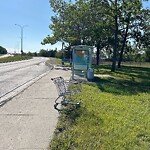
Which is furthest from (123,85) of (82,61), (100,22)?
(100,22)

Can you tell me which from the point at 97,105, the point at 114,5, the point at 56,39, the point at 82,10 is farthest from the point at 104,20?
the point at 97,105

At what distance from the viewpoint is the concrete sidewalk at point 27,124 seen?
4.70 metres

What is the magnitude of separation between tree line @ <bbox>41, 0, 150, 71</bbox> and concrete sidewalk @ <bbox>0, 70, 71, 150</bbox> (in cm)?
1639

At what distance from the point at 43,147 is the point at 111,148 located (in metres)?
1.17

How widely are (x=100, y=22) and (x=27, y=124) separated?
22251 mm

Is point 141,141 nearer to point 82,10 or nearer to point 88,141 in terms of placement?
point 88,141

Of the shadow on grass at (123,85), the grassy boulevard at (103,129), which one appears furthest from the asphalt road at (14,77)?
the grassy boulevard at (103,129)

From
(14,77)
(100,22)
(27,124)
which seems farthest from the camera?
(100,22)

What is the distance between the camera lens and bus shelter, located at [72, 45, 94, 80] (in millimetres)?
17047

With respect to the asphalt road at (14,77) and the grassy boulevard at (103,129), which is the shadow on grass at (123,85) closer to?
the grassy boulevard at (103,129)

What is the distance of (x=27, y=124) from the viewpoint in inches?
232

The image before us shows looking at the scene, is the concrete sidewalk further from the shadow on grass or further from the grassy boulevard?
the shadow on grass

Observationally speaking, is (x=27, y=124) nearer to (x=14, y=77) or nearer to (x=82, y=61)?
(x=82, y=61)

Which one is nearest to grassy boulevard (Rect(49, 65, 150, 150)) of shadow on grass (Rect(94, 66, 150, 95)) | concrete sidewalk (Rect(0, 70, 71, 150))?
concrete sidewalk (Rect(0, 70, 71, 150))
